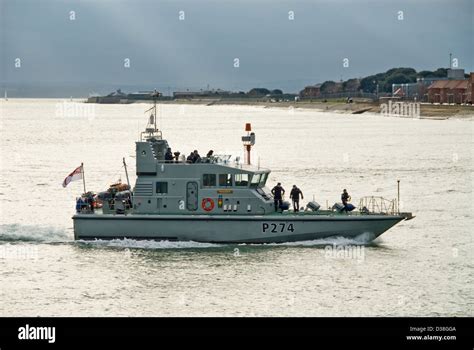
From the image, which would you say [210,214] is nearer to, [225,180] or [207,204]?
[207,204]

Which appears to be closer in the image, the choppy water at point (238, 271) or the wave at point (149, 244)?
the choppy water at point (238, 271)

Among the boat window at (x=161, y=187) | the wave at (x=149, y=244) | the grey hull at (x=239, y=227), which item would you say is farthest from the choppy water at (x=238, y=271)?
the boat window at (x=161, y=187)

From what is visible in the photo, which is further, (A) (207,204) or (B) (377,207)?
(B) (377,207)

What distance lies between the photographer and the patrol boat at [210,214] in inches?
Answer: 1447

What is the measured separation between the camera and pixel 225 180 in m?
37.1

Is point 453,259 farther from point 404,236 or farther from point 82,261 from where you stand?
point 82,261

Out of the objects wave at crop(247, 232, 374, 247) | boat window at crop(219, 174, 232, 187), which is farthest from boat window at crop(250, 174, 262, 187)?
wave at crop(247, 232, 374, 247)

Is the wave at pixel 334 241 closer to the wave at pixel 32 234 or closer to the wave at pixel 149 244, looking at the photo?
the wave at pixel 149 244

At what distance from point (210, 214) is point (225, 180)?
146cm

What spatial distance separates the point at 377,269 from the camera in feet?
112

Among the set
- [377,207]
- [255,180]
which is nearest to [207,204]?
[255,180]

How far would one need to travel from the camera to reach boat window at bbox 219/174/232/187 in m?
37.0
